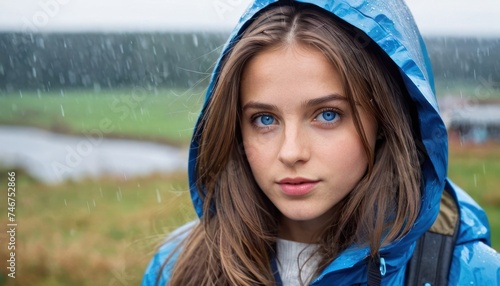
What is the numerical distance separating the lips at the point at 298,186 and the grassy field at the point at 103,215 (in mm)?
665

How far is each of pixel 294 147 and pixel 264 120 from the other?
0.23 meters

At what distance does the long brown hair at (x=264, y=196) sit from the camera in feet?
7.55

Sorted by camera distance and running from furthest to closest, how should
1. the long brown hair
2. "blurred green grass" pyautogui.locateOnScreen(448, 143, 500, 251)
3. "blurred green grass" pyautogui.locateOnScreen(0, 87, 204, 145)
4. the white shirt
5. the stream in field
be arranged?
1. "blurred green grass" pyautogui.locateOnScreen(0, 87, 204, 145)
2. the stream in field
3. "blurred green grass" pyautogui.locateOnScreen(448, 143, 500, 251)
4. the white shirt
5. the long brown hair

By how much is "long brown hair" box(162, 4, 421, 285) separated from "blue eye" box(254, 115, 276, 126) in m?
0.12

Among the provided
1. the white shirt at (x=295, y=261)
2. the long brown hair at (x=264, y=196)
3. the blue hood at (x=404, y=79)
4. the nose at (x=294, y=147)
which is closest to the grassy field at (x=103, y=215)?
the long brown hair at (x=264, y=196)

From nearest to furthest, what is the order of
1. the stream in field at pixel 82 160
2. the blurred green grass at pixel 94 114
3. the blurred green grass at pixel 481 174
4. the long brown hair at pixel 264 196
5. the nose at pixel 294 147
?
the nose at pixel 294 147 < the long brown hair at pixel 264 196 < the blurred green grass at pixel 481 174 < the stream in field at pixel 82 160 < the blurred green grass at pixel 94 114

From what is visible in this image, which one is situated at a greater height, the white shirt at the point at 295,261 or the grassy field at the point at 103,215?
the white shirt at the point at 295,261

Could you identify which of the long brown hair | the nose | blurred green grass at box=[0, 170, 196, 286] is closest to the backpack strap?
the long brown hair

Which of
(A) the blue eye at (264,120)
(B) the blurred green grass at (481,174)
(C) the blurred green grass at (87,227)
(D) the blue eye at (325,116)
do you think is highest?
(D) the blue eye at (325,116)

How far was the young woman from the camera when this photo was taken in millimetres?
2252

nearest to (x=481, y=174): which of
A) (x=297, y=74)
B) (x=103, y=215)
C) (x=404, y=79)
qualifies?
(x=103, y=215)

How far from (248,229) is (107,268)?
4650 millimetres

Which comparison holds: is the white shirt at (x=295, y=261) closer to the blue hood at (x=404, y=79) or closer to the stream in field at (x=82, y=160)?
the blue hood at (x=404, y=79)

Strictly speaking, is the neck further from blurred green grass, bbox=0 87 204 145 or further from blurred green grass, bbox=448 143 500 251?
blurred green grass, bbox=0 87 204 145
